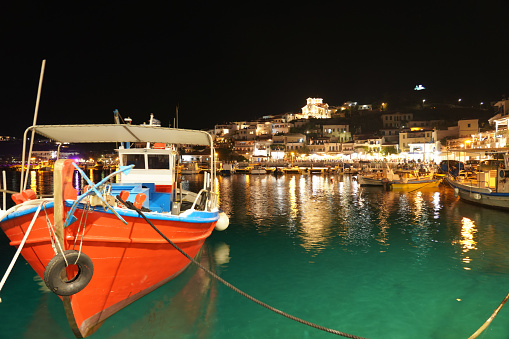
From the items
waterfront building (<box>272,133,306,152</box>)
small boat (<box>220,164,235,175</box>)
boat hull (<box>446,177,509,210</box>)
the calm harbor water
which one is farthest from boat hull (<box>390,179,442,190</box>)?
waterfront building (<box>272,133,306,152</box>)

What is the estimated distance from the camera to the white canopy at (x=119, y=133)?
8.46m

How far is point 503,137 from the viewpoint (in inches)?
1451

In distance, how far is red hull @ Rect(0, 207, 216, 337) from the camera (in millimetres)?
6484

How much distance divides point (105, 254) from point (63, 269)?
927 millimetres

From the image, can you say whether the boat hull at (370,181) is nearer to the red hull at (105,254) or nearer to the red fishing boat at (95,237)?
the red fishing boat at (95,237)

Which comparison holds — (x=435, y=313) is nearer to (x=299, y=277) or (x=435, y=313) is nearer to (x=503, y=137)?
(x=299, y=277)

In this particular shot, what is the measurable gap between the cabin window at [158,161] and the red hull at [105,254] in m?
3.85

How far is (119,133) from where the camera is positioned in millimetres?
9305

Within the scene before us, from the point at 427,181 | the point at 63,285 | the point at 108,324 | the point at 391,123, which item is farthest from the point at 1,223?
the point at 391,123

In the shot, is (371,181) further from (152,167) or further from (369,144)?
(369,144)

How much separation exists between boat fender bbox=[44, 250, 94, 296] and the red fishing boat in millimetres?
15

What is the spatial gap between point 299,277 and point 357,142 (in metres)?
93.2

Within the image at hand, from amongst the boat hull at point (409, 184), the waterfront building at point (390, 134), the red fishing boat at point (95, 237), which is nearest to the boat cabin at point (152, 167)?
the red fishing boat at point (95, 237)

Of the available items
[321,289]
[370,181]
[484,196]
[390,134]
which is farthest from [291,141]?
[321,289]
